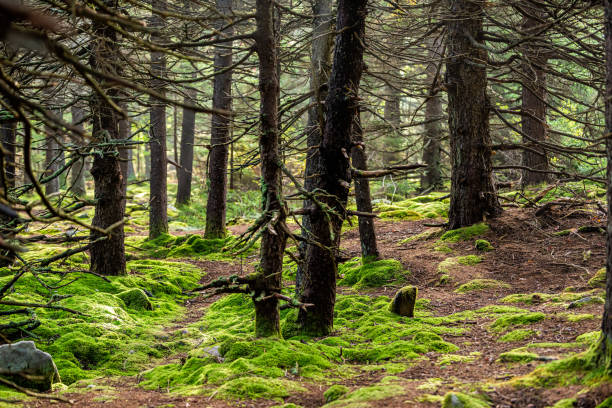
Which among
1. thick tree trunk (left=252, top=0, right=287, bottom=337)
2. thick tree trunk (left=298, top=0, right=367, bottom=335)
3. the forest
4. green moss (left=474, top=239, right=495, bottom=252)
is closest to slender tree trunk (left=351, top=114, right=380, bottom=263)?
the forest

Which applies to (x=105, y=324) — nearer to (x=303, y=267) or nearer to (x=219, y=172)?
(x=303, y=267)

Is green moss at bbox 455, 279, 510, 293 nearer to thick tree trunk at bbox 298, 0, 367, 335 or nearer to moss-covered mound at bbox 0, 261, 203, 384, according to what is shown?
thick tree trunk at bbox 298, 0, 367, 335

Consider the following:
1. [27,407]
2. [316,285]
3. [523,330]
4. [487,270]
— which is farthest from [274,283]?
[487,270]

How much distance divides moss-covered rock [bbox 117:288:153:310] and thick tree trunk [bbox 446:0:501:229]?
641cm

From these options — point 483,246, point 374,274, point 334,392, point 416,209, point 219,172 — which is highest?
point 219,172

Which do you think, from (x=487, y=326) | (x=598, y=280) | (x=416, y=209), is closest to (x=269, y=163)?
(x=487, y=326)

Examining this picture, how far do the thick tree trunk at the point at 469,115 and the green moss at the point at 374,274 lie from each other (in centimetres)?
215

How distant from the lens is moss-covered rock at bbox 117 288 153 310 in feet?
25.5

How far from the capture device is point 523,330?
17.4ft

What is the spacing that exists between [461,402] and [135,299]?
6.02 m

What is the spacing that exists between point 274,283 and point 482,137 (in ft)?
20.6

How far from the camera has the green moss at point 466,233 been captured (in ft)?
31.4

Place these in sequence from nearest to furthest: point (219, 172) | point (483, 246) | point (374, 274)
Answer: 1. point (374, 274)
2. point (483, 246)
3. point (219, 172)

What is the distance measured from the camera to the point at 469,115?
375 inches
